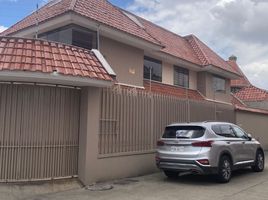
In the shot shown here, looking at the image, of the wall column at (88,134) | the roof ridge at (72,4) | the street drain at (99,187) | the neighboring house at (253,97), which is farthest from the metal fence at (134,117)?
the neighboring house at (253,97)

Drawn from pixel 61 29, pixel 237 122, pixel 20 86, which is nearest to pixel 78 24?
pixel 61 29

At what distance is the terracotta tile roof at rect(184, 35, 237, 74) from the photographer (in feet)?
72.5

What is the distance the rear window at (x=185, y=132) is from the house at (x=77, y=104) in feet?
4.71

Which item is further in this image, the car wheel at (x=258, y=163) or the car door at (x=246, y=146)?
the car wheel at (x=258, y=163)

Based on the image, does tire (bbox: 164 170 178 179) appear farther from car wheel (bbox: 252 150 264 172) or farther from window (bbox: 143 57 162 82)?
window (bbox: 143 57 162 82)

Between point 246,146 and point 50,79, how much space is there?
22.3 ft

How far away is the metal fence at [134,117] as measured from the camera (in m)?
11.4

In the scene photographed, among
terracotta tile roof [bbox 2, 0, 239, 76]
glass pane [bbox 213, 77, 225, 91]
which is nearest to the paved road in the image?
terracotta tile roof [bbox 2, 0, 239, 76]

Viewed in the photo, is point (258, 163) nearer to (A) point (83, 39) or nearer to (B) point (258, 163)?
(B) point (258, 163)

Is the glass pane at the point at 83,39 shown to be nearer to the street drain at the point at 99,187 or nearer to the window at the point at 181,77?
the street drain at the point at 99,187

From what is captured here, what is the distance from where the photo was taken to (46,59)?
32.8 ft

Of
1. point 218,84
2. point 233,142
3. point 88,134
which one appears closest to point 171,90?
point 218,84

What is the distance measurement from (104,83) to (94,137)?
1553 millimetres

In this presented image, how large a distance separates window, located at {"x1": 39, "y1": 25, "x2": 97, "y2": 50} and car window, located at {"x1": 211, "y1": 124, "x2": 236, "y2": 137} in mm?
5691
